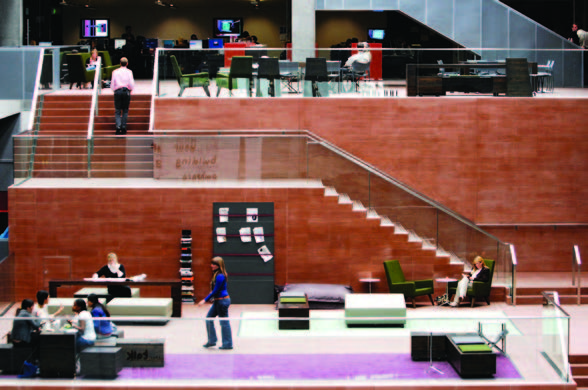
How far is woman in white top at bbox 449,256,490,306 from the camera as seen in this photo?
55.4 feet

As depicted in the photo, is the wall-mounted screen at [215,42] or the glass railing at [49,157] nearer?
the glass railing at [49,157]

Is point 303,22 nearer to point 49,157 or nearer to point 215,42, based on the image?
point 215,42

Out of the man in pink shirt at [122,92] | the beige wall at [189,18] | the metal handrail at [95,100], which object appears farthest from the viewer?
the beige wall at [189,18]

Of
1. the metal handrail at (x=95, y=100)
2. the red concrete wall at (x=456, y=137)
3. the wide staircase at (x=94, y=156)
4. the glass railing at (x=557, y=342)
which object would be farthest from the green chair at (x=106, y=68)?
the glass railing at (x=557, y=342)

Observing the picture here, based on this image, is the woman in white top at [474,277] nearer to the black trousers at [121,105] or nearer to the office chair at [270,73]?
the office chair at [270,73]

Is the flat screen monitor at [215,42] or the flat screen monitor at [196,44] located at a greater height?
the flat screen monitor at [215,42]

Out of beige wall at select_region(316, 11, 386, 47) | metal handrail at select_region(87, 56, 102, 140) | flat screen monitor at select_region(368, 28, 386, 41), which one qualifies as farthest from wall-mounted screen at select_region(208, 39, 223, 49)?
metal handrail at select_region(87, 56, 102, 140)

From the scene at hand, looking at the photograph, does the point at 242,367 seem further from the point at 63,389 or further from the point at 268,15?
the point at 268,15

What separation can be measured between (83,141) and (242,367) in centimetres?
698

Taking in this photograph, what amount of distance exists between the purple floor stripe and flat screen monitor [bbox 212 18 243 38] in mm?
24189

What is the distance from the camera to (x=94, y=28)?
112 ft

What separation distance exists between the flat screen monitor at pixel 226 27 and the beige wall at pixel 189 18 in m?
0.90

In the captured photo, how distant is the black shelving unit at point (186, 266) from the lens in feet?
56.1

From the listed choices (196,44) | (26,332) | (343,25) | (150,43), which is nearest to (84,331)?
(26,332)
